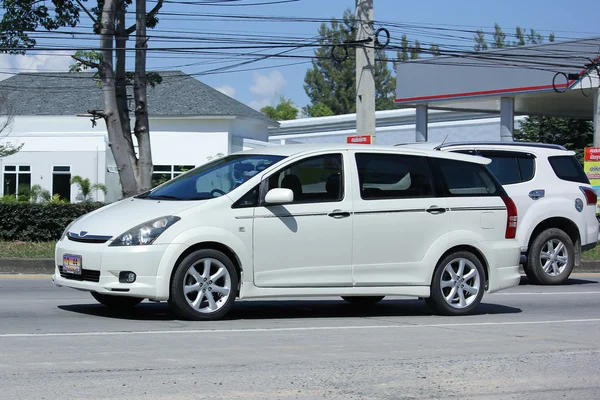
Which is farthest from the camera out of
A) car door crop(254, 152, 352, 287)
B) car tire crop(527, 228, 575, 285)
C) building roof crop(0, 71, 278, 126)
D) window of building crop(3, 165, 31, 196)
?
building roof crop(0, 71, 278, 126)

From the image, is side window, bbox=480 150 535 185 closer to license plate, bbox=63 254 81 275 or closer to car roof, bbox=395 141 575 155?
car roof, bbox=395 141 575 155

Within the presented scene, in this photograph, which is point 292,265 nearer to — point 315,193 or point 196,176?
point 315,193

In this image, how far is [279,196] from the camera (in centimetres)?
933

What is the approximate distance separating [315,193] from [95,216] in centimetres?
226

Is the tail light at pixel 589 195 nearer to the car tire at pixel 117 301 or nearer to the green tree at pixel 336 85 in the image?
the car tire at pixel 117 301

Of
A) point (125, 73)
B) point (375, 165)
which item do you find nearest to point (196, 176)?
point (375, 165)

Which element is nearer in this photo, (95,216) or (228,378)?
(228,378)

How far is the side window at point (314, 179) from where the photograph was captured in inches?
382

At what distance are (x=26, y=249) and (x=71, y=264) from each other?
393 inches

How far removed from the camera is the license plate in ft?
30.0

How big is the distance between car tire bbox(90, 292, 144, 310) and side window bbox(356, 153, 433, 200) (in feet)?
8.91

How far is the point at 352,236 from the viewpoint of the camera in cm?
987

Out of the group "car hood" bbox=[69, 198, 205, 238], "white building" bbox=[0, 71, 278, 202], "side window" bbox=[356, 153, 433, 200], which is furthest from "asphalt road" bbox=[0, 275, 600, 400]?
"white building" bbox=[0, 71, 278, 202]

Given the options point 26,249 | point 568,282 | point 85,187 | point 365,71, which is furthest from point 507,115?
point 85,187
